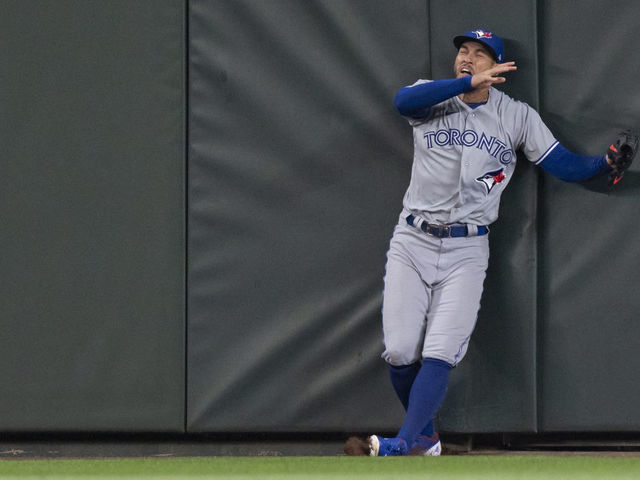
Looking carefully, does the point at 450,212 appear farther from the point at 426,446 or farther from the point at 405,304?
the point at 426,446

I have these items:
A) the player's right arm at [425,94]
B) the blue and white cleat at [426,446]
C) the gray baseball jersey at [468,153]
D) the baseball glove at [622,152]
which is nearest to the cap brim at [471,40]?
the gray baseball jersey at [468,153]

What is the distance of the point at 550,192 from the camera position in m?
4.18

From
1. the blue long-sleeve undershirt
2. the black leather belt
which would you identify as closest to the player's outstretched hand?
the blue long-sleeve undershirt

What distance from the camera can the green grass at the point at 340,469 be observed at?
8.47 ft

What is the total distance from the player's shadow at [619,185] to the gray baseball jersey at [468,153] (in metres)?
0.32

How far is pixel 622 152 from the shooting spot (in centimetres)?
385

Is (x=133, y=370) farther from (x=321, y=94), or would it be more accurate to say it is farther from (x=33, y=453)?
(x=321, y=94)

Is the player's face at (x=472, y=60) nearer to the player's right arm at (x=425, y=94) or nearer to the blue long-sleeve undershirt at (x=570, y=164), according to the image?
the player's right arm at (x=425, y=94)

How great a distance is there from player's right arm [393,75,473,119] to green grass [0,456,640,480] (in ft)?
5.30

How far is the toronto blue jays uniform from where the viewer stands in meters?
3.87

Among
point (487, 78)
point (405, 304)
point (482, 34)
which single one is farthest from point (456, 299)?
point (482, 34)

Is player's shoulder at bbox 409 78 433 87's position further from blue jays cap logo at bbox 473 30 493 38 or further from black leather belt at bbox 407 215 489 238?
black leather belt at bbox 407 215 489 238

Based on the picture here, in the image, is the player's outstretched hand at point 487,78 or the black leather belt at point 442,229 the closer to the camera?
the player's outstretched hand at point 487,78

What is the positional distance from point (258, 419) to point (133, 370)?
2.06ft
